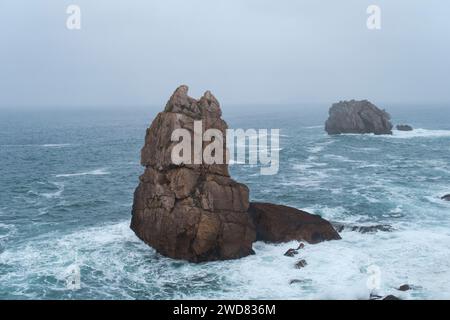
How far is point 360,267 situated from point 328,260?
2.85m

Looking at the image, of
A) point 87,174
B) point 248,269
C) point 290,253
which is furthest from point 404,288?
point 87,174

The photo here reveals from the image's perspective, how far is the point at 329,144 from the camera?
121500 mm

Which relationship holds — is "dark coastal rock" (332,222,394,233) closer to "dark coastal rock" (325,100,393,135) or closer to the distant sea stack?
the distant sea stack

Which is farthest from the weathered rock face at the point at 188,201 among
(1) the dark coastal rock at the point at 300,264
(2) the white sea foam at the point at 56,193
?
(2) the white sea foam at the point at 56,193

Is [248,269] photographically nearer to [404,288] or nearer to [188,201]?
[188,201]

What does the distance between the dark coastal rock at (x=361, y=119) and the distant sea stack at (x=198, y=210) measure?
94.6 metres

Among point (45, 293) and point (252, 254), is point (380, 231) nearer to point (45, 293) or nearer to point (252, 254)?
point (252, 254)

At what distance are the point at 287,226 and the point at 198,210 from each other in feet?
32.9

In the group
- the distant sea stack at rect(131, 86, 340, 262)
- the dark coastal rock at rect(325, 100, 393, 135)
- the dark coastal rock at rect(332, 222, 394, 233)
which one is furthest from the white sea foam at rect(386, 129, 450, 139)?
the distant sea stack at rect(131, 86, 340, 262)

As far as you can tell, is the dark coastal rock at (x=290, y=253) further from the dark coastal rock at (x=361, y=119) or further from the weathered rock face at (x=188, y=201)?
Answer: the dark coastal rock at (x=361, y=119)

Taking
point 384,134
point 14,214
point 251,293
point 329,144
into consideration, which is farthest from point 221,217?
point 384,134

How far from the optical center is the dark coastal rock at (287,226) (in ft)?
154

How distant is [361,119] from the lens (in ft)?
452

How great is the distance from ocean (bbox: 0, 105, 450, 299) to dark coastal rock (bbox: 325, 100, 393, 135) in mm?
41118
